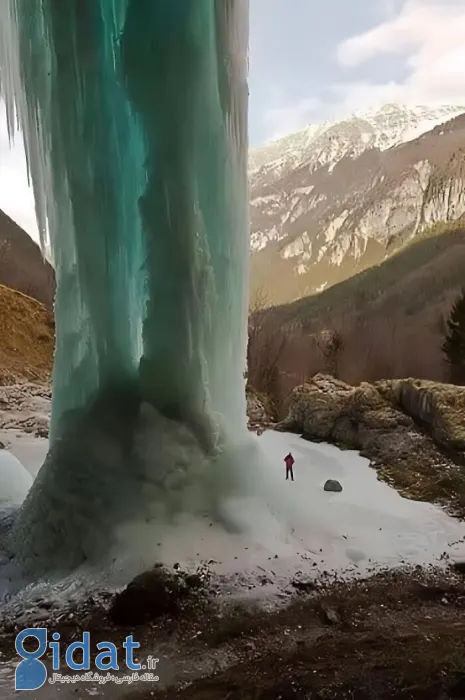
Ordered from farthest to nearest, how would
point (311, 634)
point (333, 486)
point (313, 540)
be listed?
point (333, 486) → point (313, 540) → point (311, 634)

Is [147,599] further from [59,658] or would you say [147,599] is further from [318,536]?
[318,536]

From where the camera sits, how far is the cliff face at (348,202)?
62.7 meters

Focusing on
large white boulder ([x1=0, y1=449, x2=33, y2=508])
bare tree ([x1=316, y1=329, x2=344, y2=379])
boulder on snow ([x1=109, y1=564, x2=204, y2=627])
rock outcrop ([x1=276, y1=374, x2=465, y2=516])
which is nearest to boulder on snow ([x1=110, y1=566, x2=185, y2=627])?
boulder on snow ([x1=109, y1=564, x2=204, y2=627])

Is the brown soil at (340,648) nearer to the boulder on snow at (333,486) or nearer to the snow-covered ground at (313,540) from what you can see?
the snow-covered ground at (313,540)

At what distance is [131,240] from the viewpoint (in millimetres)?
6684

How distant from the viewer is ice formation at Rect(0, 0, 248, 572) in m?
5.85

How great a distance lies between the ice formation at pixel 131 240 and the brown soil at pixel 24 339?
12963mm

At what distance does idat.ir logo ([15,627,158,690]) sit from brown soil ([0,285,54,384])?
48.7ft

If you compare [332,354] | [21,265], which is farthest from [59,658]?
[21,265]

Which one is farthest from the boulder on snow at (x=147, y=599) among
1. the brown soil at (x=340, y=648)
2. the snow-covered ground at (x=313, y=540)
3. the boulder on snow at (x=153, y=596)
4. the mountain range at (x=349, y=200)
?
the mountain range at (x=349, y=200)

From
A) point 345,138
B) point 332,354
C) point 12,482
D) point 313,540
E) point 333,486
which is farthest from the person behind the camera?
point 345,138

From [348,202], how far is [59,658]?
81.8 m

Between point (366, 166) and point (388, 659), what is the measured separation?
299ft

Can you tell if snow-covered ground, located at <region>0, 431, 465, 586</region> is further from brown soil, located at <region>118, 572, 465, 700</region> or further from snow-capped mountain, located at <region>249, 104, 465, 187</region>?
snow-capped mountain, located at <region>249, 104, 465, 187</region>
